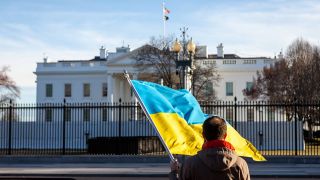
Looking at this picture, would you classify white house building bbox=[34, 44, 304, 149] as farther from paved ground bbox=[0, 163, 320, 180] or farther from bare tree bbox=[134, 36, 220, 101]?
paved ground bbox=[0, 163, 320, 180]

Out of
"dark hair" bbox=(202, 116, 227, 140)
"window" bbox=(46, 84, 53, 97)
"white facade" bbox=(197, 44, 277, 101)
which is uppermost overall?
"white facade" bbox=(197, 44, 277, 101)

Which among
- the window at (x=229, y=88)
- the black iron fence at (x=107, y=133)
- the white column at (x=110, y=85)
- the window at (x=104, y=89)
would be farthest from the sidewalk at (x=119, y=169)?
the window at (x=104, y=89)

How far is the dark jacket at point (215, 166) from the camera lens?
4.98m

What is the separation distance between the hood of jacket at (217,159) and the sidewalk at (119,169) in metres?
16.7

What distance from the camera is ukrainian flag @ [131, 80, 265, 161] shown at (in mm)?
7066

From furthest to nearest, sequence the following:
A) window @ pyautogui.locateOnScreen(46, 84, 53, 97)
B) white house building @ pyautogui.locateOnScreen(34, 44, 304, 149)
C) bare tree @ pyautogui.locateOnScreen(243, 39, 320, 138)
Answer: window @ pyautogui.locateOnScreen(46, 84, 53, 97), white house building @ pyautogui.locateOnScreen(34, 44, 304, 149), bare tree @ pyautogui.locateOnScreen(243, 39, 320, 138)

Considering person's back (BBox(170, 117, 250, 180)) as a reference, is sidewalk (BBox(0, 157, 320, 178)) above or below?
below

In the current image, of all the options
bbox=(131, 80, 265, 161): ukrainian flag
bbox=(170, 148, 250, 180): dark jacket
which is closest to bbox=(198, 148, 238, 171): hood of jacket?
bbox=(170, 148, 250, 180): dark jacket

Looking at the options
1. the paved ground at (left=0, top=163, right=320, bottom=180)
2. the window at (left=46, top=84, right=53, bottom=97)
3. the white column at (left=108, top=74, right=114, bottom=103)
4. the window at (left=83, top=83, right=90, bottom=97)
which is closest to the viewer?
the paved ground at (left=0, top=163, right=320, bottom=180)

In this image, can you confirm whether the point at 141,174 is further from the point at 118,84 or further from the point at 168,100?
the point at 118,84

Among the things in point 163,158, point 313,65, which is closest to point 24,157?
point 163,158

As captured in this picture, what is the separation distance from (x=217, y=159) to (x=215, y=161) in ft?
0.08

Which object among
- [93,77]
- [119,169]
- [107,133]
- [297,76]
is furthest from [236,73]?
[119,169]

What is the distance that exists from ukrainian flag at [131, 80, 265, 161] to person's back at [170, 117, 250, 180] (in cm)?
167
